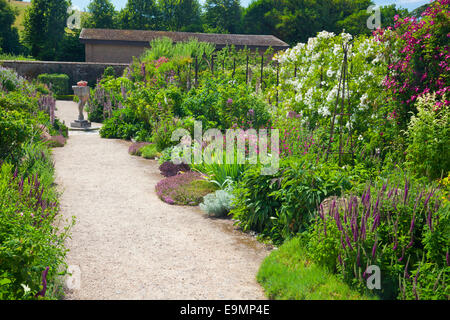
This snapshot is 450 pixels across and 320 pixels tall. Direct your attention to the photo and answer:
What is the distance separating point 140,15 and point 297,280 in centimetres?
5273

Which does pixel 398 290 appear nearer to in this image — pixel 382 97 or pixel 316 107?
pixel 382 97

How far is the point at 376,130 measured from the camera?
748cm

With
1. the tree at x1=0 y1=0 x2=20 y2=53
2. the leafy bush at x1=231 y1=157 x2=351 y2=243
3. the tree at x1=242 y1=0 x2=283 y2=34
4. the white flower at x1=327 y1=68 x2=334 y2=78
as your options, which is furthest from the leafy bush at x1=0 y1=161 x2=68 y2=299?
the tree at x1=242 y1=0 x2=283 y2=34

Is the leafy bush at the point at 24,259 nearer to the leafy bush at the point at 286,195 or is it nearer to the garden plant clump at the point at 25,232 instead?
the garden plant clump at the point at 25,232

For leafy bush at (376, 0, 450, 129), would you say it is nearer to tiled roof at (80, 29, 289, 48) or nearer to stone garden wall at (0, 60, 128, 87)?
stone garden wall at (0, 60, 128, 87)

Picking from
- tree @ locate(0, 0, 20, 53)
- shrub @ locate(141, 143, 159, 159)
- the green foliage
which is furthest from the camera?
tree @ locate(0, 0, 20, 53)

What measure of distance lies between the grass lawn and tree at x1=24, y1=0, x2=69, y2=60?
128ft

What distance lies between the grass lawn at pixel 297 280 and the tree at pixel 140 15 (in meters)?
49.8

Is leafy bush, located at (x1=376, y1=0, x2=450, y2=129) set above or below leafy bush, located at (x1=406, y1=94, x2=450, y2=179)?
above

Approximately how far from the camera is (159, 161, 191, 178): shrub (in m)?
8.67

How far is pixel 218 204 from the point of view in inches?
250

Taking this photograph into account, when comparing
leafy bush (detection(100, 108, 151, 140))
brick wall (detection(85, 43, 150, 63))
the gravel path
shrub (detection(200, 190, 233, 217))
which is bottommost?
the gravel path
